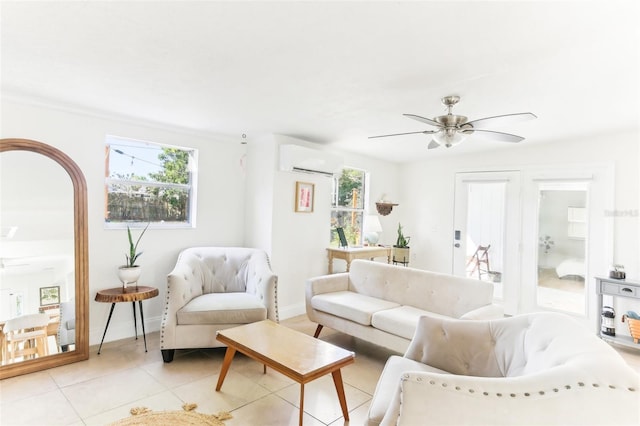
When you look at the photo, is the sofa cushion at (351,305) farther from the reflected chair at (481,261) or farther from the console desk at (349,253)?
the reflected chair at (481,261)

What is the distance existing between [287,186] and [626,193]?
3.82 meters

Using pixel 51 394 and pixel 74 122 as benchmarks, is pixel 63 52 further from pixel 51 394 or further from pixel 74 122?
pixel 51 394

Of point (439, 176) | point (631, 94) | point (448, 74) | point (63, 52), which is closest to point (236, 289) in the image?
point (63, 52)

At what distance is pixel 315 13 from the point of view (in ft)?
5.45

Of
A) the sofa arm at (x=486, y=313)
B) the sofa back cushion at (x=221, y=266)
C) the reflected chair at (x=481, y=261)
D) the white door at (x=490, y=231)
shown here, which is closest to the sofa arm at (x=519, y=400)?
the sofa arm at (x=486, y=313)

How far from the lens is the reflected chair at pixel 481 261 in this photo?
4.89m

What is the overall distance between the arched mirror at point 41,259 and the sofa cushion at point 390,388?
2623mm

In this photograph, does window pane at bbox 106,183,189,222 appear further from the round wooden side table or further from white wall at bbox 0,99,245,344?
the round wooden side table

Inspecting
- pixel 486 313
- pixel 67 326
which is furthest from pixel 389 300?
pixel 67 326

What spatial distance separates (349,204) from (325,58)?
3.31 metres

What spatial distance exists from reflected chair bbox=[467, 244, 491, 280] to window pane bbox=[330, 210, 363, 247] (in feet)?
5.57

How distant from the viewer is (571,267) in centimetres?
427

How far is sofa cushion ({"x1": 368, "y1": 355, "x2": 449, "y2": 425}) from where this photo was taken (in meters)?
1.41

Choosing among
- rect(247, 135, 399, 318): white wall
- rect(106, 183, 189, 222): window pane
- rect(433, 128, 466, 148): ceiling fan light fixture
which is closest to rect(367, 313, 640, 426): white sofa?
rect(433, 128, 466, 148): ceiling fan light fixture
